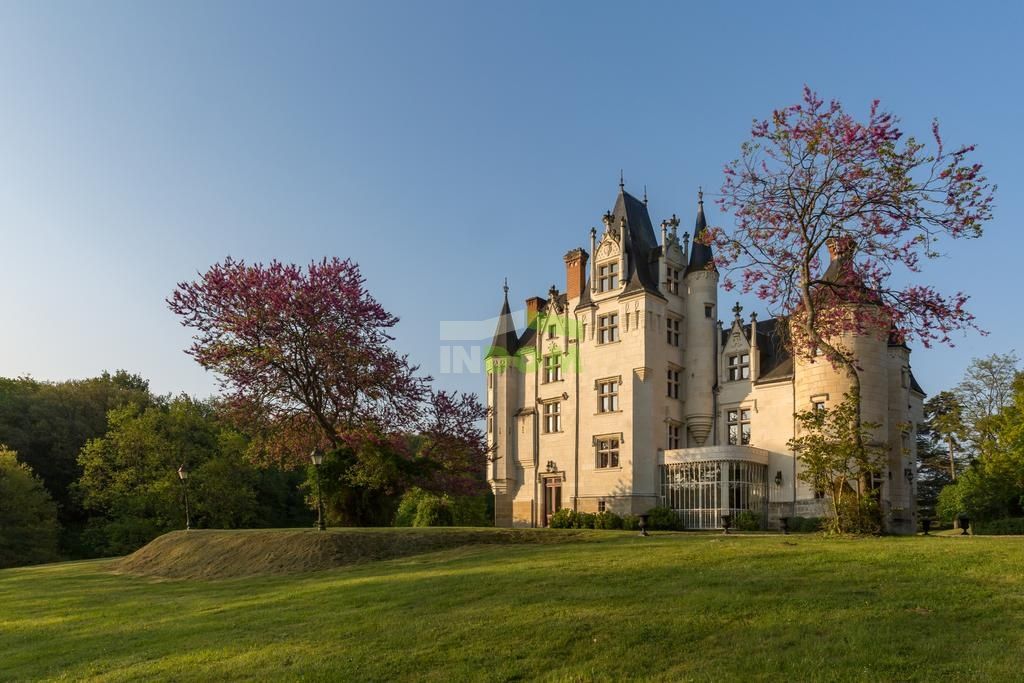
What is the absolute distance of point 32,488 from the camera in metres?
45.1

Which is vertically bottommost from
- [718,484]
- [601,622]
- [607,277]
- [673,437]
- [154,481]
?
[601,622]

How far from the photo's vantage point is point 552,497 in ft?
131

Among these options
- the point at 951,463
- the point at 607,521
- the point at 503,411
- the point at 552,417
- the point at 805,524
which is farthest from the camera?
the point at 951,463

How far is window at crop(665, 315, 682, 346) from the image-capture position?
38188 mm

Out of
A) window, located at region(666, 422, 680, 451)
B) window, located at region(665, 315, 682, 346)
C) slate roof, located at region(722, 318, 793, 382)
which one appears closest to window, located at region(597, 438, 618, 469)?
window, located at region(666, 422, 680, 451)

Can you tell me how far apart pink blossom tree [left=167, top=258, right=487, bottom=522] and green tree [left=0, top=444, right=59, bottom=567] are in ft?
74.9

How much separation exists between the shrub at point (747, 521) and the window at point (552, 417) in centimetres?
1061

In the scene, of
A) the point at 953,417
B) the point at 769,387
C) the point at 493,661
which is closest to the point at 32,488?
the point at 769,387

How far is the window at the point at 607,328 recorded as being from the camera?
126 feet

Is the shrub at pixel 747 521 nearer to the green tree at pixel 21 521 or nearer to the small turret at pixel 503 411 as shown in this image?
the small turret at pixel 503 411

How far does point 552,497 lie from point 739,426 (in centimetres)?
1016

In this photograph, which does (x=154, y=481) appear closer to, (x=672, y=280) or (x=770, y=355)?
(x=672, y=280)

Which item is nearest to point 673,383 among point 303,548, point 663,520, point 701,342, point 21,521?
point 701,342

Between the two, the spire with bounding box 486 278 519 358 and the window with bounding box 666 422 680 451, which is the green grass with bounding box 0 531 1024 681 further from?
the spire with bounding box 486 278 519 358
